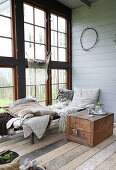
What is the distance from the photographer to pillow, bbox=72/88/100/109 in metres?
3.85

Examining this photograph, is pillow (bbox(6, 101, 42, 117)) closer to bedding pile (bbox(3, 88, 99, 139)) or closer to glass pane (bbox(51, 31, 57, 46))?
bedding pile (bbox(3, 88, 99, 139))

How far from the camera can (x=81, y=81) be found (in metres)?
4.54

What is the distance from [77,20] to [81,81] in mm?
1758

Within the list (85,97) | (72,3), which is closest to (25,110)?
(85,97)

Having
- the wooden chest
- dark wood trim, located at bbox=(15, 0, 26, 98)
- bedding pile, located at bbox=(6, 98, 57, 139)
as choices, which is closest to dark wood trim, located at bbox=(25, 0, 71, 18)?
dark wood trim, located at bbox=(15, 0, 26, 98)

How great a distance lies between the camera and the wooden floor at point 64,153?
1993mm

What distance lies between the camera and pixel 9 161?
1515 mm

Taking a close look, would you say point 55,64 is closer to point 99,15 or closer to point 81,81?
point 81,81

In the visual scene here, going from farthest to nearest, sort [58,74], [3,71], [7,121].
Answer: [58,74], [3,71], [7,121]

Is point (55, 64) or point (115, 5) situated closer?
point (115, 5)

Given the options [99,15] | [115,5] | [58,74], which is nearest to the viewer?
[115,5]

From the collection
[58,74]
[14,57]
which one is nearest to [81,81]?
[58,74]

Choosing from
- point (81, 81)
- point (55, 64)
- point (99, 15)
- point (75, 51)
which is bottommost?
point (81, 81)

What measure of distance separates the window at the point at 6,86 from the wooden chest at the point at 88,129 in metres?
1.44
